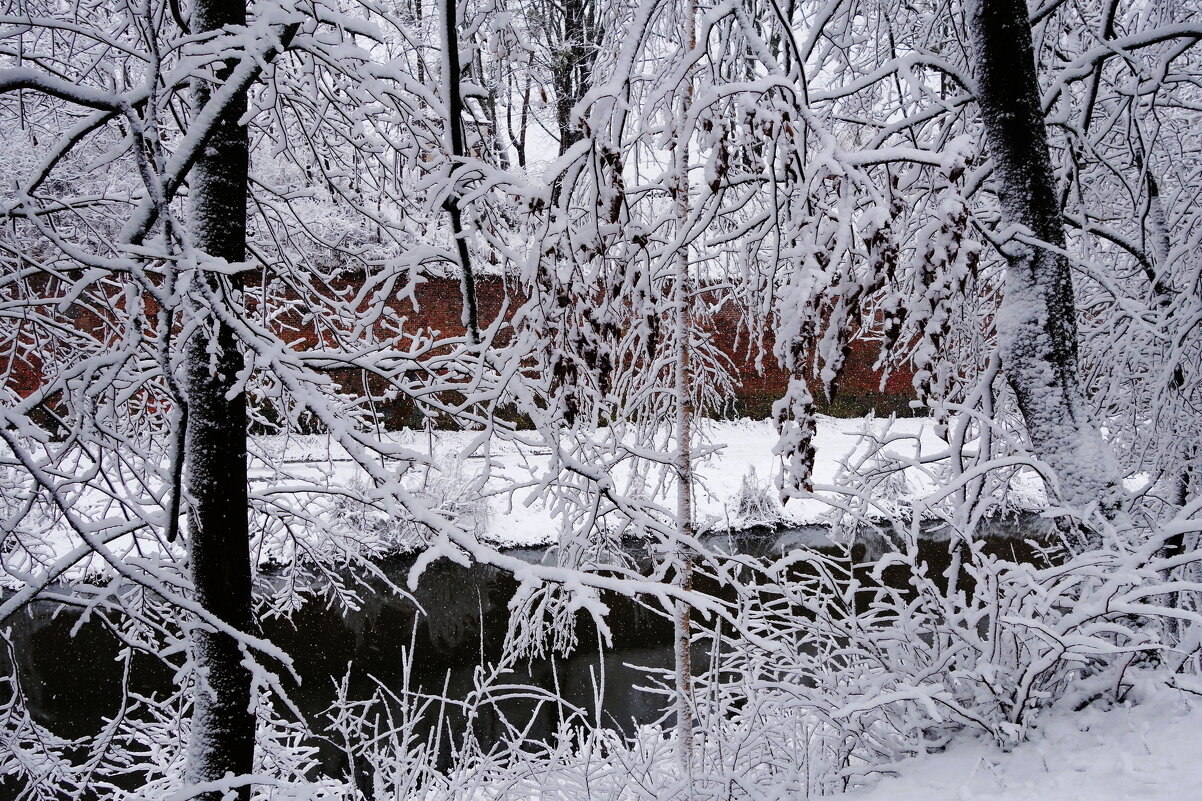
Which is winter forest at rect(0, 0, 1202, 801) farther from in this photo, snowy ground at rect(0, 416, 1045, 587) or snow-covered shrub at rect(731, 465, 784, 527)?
snow-covered shrub at rect(731, 465, 784, 527)

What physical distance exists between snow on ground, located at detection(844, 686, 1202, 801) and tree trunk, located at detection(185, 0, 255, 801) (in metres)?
2.40

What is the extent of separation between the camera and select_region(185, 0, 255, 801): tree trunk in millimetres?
2822

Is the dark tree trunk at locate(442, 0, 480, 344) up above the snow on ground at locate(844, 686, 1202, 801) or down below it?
above

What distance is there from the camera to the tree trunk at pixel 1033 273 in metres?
2.98

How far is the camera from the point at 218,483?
2.88m

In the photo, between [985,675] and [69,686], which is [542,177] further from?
[69,686]

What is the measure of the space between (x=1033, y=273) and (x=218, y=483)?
352 centimetres

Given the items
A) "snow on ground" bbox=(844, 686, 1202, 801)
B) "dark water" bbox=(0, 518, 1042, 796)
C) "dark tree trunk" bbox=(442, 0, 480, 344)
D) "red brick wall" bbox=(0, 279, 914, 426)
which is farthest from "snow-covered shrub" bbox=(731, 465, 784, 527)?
"dark tree trunk" bbox=(442, 0, 480, 344)

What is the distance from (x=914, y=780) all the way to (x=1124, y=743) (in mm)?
633

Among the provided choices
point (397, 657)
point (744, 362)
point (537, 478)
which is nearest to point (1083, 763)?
point (537, 478)

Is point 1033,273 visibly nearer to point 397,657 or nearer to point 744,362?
point 397,657

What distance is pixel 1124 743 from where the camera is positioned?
7.15 ft

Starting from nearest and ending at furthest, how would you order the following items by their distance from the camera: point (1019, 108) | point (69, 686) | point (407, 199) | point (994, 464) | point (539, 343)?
point (539, 343) < point (994, 464) < point (1019, 108) < point (407, 199) < point (69, 686)

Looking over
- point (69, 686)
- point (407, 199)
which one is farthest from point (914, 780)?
point (69, 686)
